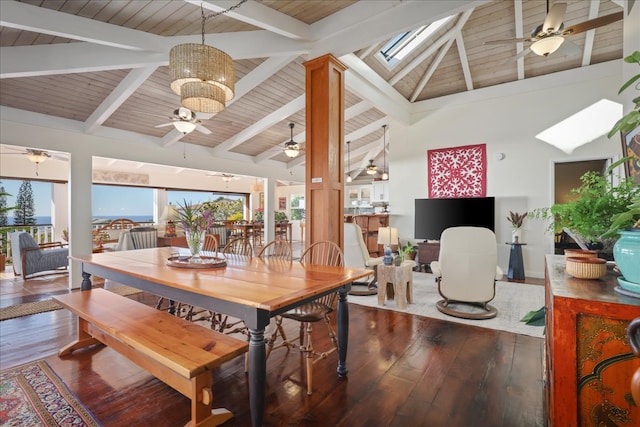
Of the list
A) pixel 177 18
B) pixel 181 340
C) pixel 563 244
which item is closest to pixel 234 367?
pixel 181 340

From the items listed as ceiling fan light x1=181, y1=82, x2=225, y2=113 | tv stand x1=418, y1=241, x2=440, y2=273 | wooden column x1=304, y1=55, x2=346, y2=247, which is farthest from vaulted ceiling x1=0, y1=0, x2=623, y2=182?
tv stand x1=418, y1=241, x2=440, y2=273

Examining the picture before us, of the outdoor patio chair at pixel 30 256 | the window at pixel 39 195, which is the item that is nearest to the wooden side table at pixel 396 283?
the outdoor patio chair at pixel 30 256

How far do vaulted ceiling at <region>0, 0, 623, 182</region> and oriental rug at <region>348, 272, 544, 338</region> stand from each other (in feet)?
10.0

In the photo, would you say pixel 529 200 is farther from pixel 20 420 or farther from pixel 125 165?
pixel 125 165

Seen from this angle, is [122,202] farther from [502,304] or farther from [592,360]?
[592,360]

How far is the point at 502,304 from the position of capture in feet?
12.4

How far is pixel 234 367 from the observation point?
7.62 ft

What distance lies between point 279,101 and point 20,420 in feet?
15.9

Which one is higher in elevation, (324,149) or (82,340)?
(324,149)

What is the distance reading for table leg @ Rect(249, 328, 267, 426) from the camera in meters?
1.49

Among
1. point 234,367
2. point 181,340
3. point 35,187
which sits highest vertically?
point 35,187

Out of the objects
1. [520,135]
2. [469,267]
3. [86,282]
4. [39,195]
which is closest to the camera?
Answer: [86,282]

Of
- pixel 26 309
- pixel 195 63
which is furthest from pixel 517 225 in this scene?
pixel 26 309

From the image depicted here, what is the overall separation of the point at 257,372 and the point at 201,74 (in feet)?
6.89
